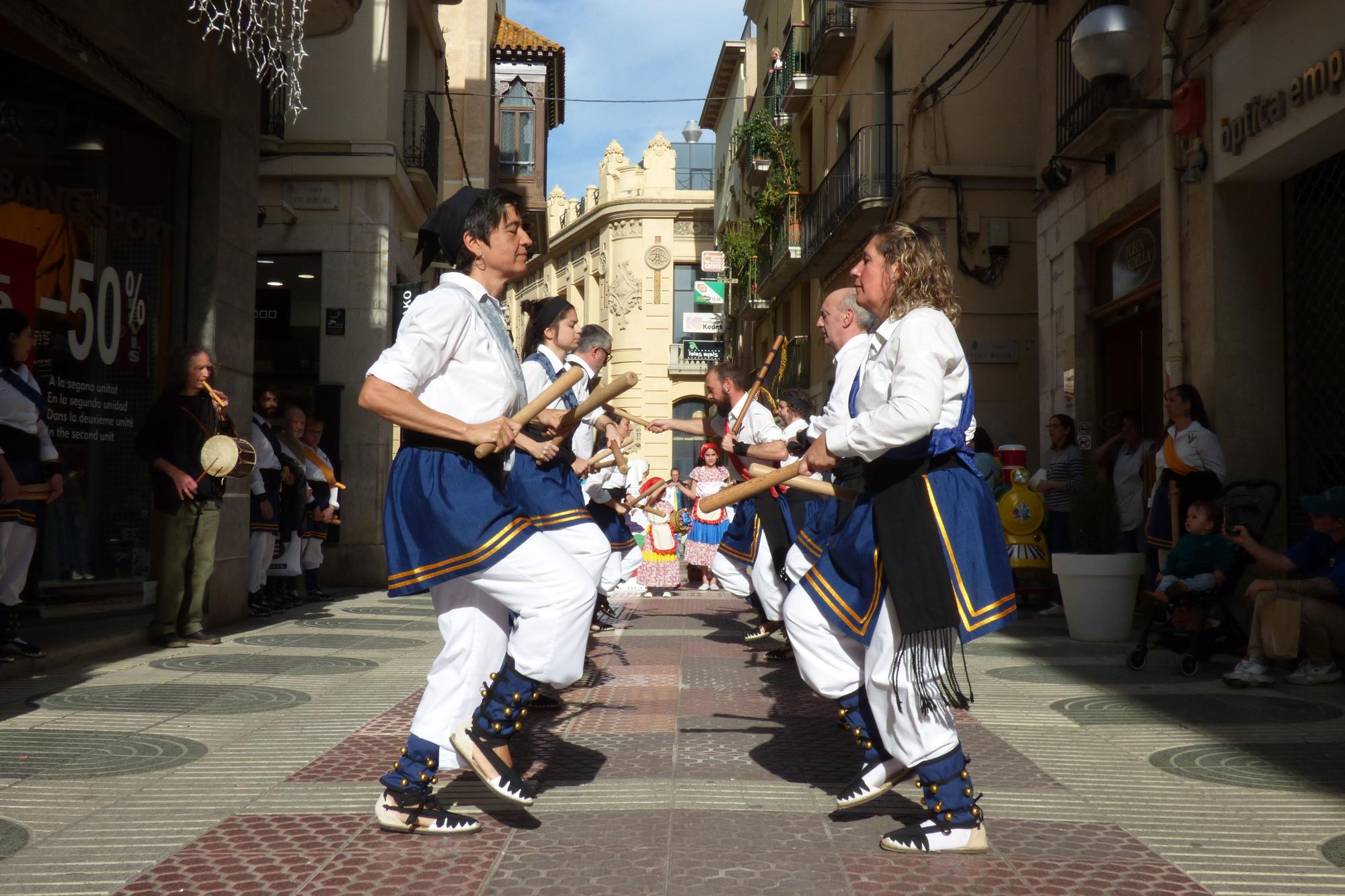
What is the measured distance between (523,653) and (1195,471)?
6.56 meters

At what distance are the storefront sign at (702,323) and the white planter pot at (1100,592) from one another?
33352 millimetres

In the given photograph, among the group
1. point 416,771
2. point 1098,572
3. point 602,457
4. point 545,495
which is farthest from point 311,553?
point 416,771

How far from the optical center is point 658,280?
45188mm

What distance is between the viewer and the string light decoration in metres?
7.57

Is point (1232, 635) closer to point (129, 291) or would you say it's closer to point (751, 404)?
point (751, 404)

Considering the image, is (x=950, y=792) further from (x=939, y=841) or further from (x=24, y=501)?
(x=24, y=501)

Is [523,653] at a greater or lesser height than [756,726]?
greater

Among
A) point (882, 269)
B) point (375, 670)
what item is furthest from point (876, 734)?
point (375, 670)

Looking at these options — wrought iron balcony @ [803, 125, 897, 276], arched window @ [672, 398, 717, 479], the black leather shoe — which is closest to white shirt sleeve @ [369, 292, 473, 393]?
the black leather shoe

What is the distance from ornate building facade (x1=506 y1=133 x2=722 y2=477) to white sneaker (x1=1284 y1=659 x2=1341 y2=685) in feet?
116

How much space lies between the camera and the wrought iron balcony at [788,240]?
81.9ft

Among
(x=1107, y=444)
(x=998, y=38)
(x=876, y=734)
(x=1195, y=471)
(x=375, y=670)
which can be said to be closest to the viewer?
(x=876, y=734)

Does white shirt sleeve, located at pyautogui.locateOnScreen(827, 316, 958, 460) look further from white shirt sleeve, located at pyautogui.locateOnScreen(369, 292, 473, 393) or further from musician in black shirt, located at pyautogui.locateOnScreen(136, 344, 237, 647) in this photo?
musician in black shirt, located at pyautogui.locateOnScreen(136, 344, 237, 647)

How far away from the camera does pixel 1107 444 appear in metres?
11.4
